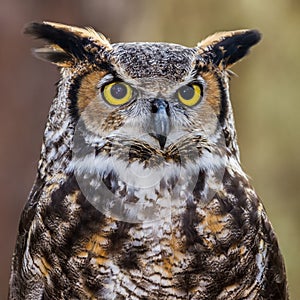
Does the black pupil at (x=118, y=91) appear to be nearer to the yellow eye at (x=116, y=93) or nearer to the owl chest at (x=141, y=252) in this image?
the yellow eye at (x=116, y=93)

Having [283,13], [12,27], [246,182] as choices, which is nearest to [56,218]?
[246,182]

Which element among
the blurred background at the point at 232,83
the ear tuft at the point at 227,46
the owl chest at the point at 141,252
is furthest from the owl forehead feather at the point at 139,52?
the blurred background at the point at 232,83

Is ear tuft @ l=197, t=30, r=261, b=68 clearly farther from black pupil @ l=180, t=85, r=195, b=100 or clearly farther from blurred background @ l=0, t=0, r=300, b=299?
blurred background @ l=0, t=0, r=300, b=299

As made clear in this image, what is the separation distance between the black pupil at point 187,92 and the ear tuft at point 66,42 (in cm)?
19

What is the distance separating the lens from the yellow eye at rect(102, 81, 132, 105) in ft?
5.82

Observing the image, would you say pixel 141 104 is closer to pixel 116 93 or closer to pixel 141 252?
pixel 116 93

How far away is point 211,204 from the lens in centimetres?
187

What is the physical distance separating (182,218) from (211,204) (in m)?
0.08

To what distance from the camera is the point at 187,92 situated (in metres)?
1.80

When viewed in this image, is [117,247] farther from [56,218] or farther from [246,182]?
[246,182]

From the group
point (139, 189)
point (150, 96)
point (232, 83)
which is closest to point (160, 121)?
point (150, 96)

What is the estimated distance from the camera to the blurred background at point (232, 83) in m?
2.73

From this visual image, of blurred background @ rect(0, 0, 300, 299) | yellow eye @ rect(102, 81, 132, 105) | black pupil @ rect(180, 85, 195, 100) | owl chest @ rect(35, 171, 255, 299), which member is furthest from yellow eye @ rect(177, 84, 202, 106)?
blurred background @ rect(0, 0, 300, 299)

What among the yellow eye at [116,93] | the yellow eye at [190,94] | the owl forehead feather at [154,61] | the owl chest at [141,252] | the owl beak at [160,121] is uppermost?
the owl forehead feather at [154,61]
